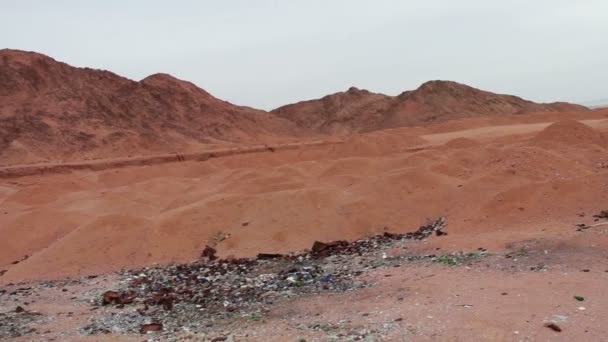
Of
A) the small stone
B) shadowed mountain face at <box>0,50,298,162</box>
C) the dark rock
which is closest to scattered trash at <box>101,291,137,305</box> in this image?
the dark rock

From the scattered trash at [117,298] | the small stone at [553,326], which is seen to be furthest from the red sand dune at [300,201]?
the small stone at [553,326]

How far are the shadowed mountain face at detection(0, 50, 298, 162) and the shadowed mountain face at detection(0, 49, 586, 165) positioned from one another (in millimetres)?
81

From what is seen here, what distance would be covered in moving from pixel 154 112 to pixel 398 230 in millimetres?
48850

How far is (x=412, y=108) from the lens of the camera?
210ft

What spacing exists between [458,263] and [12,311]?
7.21m

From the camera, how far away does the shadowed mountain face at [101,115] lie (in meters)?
47.4

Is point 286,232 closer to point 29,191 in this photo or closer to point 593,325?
point 593,325

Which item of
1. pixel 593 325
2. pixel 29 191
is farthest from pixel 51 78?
pixel 593 325

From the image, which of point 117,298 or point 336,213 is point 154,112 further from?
point 117,298

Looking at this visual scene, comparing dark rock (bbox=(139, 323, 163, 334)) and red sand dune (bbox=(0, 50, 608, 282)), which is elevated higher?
red sand dune (bbox=(0, 50, 608, 282))

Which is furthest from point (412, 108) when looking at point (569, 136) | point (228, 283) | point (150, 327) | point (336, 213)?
point (150, 327)

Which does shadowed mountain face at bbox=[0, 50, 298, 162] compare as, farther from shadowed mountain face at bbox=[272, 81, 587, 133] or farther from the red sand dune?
the red sand dune

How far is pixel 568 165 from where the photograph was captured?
45.4ft

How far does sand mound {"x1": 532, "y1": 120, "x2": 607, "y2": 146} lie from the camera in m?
17.4
